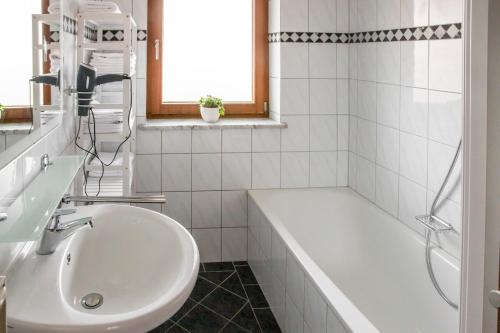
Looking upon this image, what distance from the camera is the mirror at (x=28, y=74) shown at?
1370 mm

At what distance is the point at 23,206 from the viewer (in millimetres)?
1372

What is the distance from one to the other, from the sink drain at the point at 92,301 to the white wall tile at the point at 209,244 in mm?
2318

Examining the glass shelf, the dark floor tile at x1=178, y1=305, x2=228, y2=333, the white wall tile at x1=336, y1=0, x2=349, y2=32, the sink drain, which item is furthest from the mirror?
the white wall tile at x1=336, y1=0, x2=349, y2=32

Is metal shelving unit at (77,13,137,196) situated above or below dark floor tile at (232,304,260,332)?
above

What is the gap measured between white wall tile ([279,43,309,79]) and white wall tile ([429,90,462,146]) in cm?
114

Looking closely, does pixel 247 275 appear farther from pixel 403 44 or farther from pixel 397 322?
pixel 403 44

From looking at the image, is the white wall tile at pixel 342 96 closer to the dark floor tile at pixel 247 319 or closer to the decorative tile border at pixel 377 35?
the decorative tile border at pixel 377 35

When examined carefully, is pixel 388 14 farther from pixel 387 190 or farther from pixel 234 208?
pixel 234 208

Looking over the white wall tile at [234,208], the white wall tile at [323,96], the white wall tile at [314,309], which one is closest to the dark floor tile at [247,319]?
the white wall tile at [314,309]

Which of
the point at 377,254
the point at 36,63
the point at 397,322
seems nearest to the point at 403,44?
the point at 377,254

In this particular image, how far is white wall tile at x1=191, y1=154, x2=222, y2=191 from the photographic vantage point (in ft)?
12.6

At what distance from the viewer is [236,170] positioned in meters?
3.89

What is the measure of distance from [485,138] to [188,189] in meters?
2.70

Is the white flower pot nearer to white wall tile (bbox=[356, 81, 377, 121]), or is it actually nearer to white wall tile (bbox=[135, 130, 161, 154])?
white wall tile (bbox=[135, 130, 161, 154])
